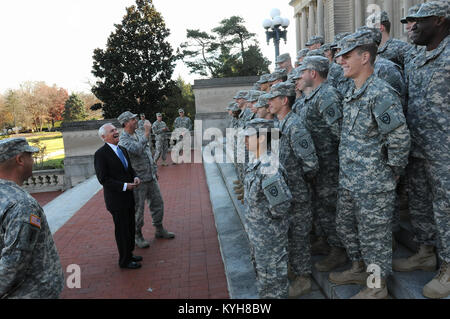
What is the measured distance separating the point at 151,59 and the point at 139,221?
75.3ft

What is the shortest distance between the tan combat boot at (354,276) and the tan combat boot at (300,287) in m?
0.32

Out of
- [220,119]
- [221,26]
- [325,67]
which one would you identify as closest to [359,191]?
[325,67]

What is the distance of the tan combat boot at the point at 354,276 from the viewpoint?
3242 millimetres

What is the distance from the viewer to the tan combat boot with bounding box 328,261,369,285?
3.24 m

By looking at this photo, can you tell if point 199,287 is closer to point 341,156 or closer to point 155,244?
point 155,244

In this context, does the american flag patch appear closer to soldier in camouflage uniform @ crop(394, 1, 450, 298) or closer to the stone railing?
soldier in camouflage uniform @ crop(394, 1, 450, 298)

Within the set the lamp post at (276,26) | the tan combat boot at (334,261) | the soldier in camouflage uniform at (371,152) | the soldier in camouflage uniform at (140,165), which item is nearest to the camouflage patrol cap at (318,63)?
the soldier in camouflage uniform at (371,152)

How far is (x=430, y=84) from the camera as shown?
2.90 meters

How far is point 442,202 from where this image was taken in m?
2.84

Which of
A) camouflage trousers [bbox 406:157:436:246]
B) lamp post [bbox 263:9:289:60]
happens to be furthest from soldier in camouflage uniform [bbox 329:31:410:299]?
lamp post [bbox 263:9:289:60]

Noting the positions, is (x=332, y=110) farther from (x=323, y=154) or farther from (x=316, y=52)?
(x=316, y=52)

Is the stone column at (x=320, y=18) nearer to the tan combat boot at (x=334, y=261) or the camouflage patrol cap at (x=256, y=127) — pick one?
the tan combat boot at (x=334, y=261)

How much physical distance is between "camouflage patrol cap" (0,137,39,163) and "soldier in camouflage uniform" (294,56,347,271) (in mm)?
2667

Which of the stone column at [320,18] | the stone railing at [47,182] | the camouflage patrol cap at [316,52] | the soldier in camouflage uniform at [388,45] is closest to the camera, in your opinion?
the soldier in camouflage uniform at [388,45]
